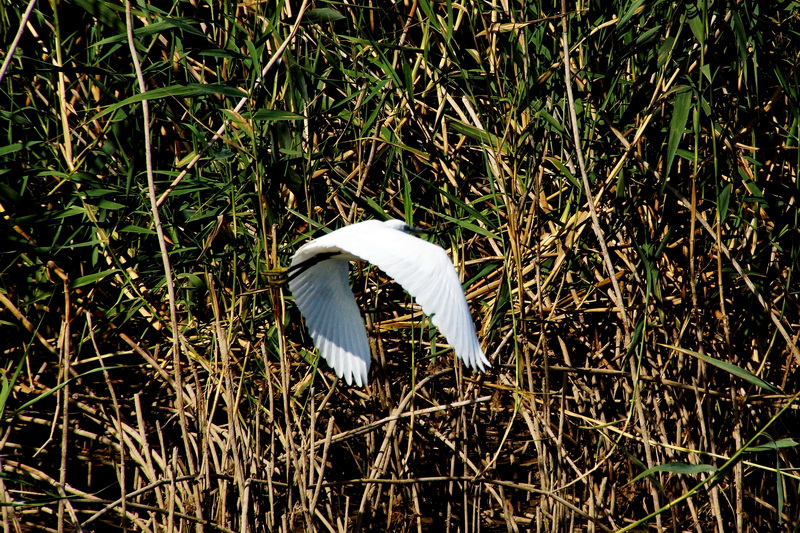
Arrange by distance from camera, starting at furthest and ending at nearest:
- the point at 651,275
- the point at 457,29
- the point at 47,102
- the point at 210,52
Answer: the point at 457,29 → the point at 47,102 → the point at 651,275 → the point at 210,52

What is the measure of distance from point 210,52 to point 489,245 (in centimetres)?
107

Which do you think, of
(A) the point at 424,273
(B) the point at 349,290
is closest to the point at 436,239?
(B) the point at 349,290

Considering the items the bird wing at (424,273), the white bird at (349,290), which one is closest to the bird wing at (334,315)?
the white bird at (349,290)

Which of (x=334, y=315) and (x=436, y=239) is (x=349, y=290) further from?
(x=436, y=239)

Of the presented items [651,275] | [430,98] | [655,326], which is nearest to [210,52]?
[430,98]

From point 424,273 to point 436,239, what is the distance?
0.61m

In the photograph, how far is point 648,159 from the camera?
208cm

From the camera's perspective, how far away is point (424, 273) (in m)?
1.72

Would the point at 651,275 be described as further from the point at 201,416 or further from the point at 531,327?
the point at 201,416

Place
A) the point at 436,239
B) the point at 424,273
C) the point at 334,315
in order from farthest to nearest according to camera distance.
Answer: the point at 436,239, the point at 334,315, the point at 424,273

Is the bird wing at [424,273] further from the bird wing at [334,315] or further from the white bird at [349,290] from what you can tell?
the bird wing at [334,315]

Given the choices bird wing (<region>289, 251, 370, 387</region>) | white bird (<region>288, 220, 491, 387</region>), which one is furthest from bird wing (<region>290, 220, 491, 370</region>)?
bird wing (<region>289, 251, 370, 387</region>)

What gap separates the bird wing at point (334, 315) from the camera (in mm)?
2006

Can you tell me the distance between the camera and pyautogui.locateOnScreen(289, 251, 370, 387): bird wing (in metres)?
2.01
